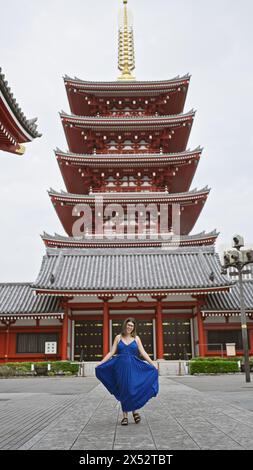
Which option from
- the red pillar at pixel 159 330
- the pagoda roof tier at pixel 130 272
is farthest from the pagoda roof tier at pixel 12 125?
the red pillar at pixel 159 330

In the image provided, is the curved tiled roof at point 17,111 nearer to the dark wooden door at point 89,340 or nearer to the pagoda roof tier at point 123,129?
the dark wooden door at point 89,340

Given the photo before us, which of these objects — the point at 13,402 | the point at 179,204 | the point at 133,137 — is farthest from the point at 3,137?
the point at 133,137

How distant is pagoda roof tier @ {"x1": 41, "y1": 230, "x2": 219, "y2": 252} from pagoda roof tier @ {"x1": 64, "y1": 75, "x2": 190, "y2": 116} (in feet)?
37.9

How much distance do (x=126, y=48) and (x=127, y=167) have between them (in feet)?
51.6

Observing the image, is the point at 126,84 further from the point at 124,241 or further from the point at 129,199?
the point at 124,241

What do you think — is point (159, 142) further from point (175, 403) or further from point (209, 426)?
point (209, 426)

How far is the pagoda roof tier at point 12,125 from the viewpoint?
381 inches

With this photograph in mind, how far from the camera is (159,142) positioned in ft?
112

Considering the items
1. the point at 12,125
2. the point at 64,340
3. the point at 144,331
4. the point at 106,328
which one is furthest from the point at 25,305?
the point at 12,125

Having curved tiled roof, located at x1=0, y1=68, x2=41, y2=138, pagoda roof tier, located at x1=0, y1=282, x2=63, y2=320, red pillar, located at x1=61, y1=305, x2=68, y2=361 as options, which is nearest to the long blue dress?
curved tiled roof, located at x1=0, y1=68, x2=41, y2=138

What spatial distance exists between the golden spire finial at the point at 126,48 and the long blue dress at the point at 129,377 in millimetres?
33654

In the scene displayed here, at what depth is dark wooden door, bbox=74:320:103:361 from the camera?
82.9ft

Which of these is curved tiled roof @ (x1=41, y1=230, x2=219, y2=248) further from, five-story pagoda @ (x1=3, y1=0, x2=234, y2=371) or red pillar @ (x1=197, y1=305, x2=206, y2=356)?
red pillar @ (x1=197, y1=305, x2=206, y2=356)
